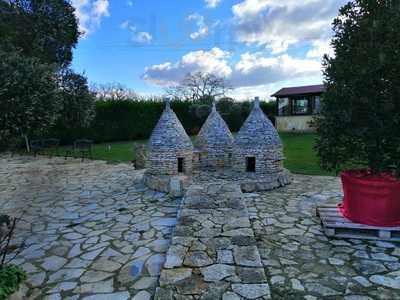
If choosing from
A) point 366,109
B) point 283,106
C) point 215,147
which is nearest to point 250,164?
point 215,147

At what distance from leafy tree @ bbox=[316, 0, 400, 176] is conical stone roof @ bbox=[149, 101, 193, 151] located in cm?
431

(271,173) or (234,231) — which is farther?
(271,173)

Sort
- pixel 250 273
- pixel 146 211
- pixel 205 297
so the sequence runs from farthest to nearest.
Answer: pixel 146 211, pixel 250 273, pixel 205 297

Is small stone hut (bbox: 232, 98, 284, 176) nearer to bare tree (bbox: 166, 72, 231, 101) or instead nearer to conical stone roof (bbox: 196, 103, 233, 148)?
conical stone roof (bbox: 196, 103, 233, 148)

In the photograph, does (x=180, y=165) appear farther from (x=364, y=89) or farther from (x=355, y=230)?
(x=364, y=89)

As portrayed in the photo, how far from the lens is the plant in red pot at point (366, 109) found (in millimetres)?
4234

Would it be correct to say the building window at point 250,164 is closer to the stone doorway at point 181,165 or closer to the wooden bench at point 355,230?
the stone doorway at point 181,165

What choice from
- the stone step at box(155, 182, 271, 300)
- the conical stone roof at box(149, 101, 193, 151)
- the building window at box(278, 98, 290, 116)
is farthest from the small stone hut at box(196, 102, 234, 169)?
the building window at box(278, 98, 290, 116)

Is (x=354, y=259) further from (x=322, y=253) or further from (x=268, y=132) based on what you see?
(x=268, y=132)

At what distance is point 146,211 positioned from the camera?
6.06m

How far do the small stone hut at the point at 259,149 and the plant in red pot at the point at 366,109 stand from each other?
301 cm

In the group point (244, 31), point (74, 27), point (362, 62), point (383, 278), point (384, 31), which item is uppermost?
point (74, 27)

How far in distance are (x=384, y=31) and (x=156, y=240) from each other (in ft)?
15.6

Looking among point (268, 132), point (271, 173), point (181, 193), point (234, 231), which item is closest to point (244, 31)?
point (268, 132)
